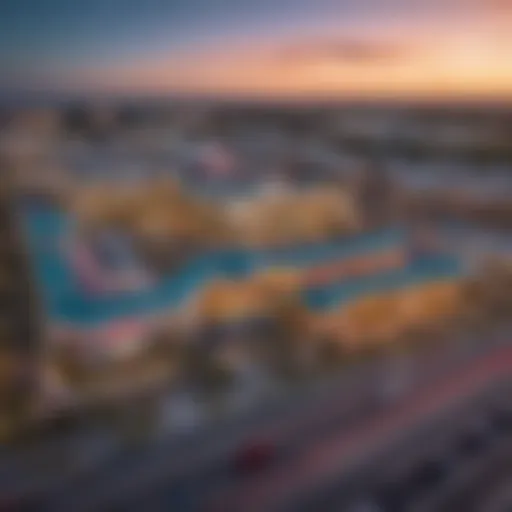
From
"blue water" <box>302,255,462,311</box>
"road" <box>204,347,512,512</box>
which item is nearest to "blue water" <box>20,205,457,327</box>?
"blue water" <box>302,255,462,311</box>

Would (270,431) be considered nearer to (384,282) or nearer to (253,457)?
(253,457)

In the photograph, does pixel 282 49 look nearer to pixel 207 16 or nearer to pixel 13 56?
pixel 207 16

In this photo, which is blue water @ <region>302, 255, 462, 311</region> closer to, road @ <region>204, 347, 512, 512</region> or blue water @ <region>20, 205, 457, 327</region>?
blue water @ <region>20, 205, 457, 327</region>

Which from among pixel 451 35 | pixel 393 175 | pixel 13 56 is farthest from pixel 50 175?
pixel 451 35

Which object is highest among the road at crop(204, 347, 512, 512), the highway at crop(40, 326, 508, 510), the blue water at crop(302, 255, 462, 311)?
the blue water at crop(302, 255, 462, 311)

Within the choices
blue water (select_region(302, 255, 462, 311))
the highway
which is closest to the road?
the highway

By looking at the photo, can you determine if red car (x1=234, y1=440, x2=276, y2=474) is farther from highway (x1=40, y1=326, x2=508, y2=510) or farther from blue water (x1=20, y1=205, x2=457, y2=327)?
blue water (x1=20, y1=205, x2=457, y2=327)

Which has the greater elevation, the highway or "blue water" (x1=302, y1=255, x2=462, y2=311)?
"blue water" (x1=302, y1=255, x2=462, y2=311)
